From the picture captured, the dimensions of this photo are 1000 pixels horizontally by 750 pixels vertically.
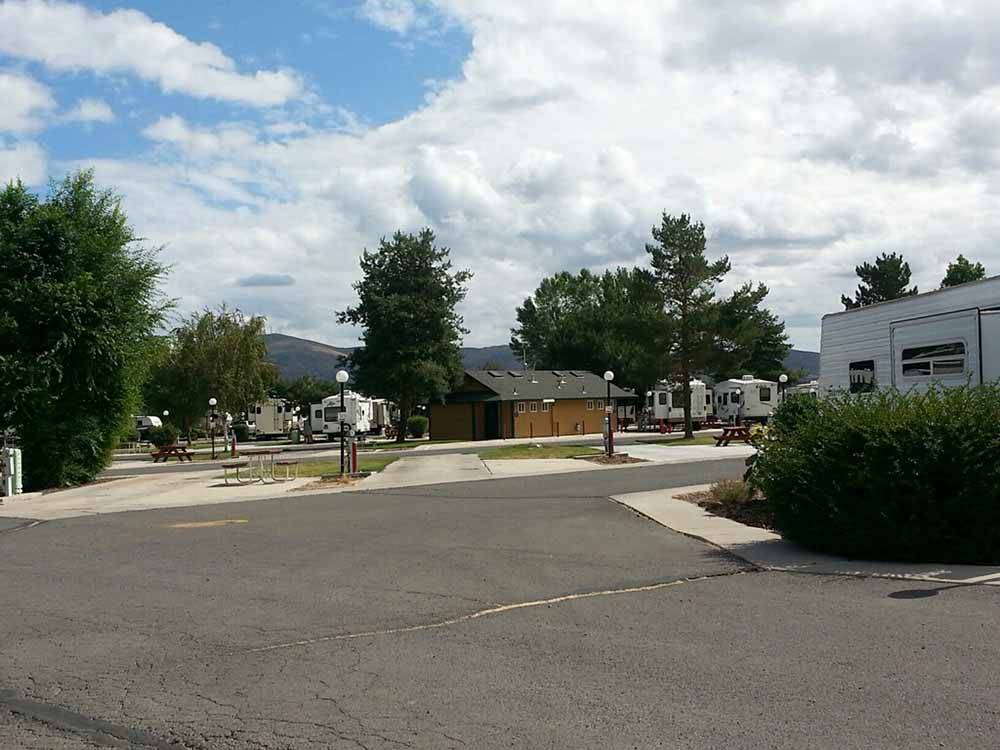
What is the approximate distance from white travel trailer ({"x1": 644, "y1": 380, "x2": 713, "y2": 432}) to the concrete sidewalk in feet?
163

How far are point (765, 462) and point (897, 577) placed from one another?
127 inches

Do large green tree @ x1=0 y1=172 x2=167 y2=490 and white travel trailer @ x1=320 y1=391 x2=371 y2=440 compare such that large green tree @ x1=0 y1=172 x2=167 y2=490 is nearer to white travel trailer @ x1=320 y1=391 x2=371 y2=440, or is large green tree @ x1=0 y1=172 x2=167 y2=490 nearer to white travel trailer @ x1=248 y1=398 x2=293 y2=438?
white travel trailer @ x1=320 y1=391 x2=371 y2=440

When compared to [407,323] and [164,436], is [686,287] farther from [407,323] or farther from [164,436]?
[164,436]

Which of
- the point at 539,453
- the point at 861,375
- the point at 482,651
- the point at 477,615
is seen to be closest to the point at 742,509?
the point at 861,375

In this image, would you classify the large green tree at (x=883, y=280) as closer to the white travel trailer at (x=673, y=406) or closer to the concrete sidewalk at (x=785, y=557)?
the white travel trailer at (x=673, y=406)

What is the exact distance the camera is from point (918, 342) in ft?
52.2

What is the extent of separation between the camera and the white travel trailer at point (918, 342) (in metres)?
14.4

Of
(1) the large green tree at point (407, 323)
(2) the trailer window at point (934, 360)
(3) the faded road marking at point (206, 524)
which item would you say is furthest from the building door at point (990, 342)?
(1) the large green tree at point (407, 323)

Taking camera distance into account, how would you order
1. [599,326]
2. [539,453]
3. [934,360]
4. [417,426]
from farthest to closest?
[599,326] → [417,426] → [539,453] → [934,360]

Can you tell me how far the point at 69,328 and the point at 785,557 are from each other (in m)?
22.9

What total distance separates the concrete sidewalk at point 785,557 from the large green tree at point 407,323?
4397cm

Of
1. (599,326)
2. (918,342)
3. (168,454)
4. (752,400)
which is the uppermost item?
(599,326)

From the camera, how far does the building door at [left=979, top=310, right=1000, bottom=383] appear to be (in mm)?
14102

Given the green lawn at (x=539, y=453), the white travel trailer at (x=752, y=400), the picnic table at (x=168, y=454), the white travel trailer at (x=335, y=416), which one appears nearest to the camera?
the green lawn at (x=539, y=453)
